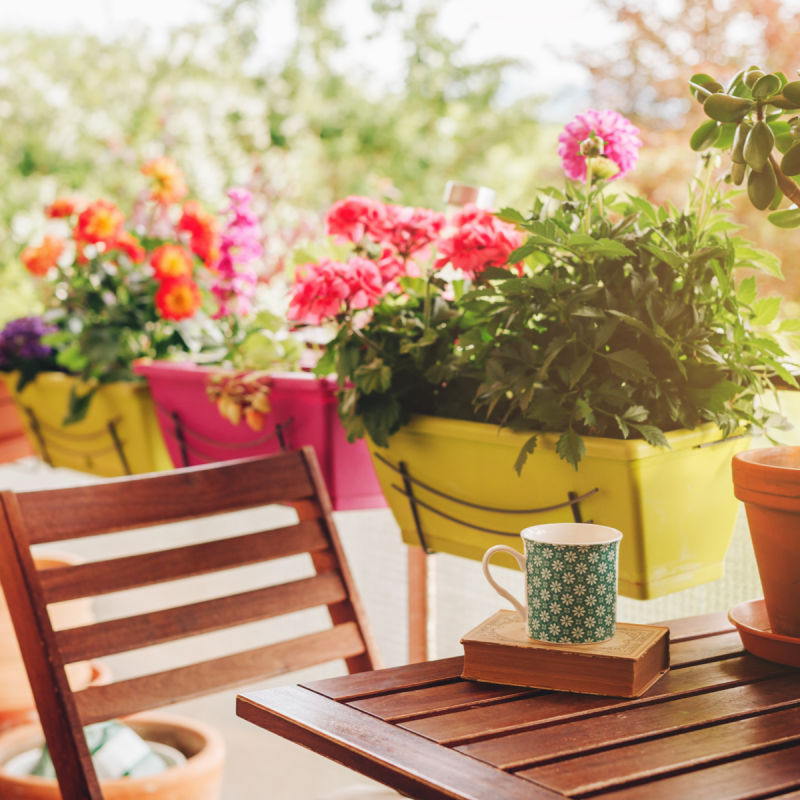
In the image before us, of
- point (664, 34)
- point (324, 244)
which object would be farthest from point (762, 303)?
point (664, 34)

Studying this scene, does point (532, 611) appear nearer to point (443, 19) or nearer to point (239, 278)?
point (239, 278)

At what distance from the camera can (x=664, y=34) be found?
13.6ft

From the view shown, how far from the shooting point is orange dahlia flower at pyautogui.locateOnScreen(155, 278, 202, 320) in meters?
1.46

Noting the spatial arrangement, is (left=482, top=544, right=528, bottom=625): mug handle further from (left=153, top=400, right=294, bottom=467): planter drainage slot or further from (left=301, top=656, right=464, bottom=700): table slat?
(left=153, top=400, right=294, bottom=467): planter drainage slot

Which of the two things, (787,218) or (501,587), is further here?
(787,218)

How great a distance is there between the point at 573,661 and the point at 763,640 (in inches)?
7.1

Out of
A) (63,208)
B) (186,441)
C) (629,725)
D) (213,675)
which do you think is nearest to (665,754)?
(629,725)

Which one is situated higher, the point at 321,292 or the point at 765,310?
the point at 321,292

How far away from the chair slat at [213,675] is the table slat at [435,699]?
0.49 m

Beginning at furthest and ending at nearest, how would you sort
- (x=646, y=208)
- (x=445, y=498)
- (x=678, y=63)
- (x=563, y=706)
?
(x=678, y=63)
(x=445, y=498)
(x=646, y=208)
(x=563, y=706)

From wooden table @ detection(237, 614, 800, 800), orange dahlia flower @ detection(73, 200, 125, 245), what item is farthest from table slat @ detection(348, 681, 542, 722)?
orange dahlia flower @ detection(73, 200, 125, 245)

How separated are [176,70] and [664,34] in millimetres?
3409

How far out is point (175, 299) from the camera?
1.47 meters

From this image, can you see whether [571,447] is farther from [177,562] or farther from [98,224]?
[98,224]
